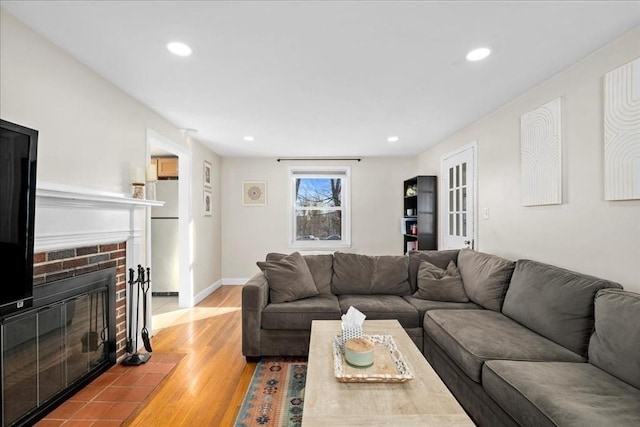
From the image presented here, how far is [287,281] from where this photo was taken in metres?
3.03

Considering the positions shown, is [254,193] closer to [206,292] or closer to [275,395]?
[206,292]

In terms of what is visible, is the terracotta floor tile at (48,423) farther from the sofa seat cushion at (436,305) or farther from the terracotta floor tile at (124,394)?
the sofa seat cushion at (436,305)

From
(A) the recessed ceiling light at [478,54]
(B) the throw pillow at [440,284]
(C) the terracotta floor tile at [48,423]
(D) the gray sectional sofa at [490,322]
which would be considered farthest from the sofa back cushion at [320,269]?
(A) the recessed ceiling light at [478,54]

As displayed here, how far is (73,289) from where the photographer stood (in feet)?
7.43

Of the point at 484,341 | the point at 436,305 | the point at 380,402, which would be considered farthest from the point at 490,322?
A: the point at 380,402

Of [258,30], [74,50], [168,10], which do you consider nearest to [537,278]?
[258,30]

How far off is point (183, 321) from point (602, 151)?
4.25m

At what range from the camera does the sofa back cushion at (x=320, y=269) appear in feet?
11.0

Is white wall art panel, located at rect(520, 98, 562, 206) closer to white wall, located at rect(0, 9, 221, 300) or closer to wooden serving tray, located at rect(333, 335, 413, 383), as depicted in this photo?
wooden serving tray, located at rect(333, 335, 413, 383)

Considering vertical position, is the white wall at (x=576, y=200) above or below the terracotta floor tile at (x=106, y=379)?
above

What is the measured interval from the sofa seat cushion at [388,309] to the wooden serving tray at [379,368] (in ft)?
2.86

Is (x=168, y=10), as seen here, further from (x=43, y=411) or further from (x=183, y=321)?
(x=183, y=321)

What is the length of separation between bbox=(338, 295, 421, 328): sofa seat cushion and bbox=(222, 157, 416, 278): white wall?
294 centimetres

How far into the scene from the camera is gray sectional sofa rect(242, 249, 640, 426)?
4.95 ft
